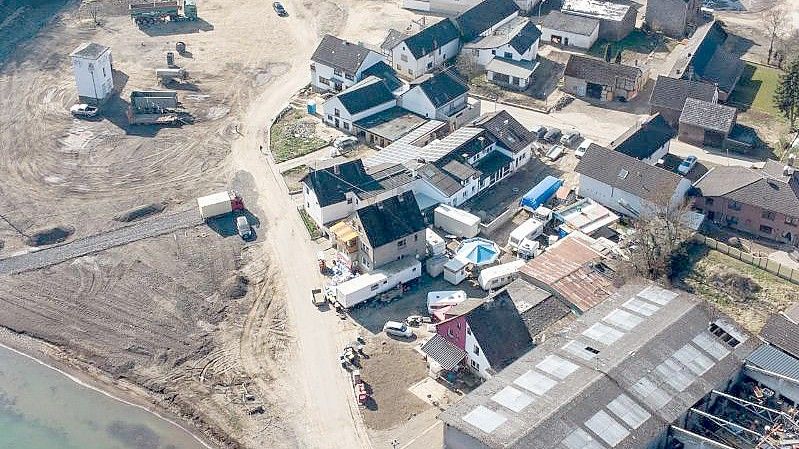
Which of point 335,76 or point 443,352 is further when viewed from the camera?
point 335,76

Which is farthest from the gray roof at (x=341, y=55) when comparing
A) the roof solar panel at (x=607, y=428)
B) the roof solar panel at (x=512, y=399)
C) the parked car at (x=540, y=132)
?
the roof solar panel at (x=607, y=428)

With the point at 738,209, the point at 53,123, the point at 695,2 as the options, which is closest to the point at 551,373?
the point at 738,209

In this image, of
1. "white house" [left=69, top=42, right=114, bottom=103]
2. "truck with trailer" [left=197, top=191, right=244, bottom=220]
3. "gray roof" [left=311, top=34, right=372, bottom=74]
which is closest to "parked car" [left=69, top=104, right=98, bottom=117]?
"white house" [left=69, top=42, right=114, bottom=103]

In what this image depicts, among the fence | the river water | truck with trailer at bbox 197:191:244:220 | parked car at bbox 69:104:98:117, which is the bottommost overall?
the river water

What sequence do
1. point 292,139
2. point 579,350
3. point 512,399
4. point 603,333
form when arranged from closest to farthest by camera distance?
point 512,399
point 579,350
point 603,333
point 292,139

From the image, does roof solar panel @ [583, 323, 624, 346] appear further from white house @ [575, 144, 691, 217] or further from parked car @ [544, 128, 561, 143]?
parked car @ [544, 128, 561, 143]

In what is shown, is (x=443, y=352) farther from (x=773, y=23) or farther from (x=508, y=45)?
(x=773, y=23)

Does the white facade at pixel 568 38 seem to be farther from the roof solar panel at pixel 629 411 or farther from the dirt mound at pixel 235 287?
the roof solar panel at pixel 629 411

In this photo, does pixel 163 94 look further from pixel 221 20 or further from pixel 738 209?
pixel 738 209

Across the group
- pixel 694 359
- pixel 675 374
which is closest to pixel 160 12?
pixel 694 359
